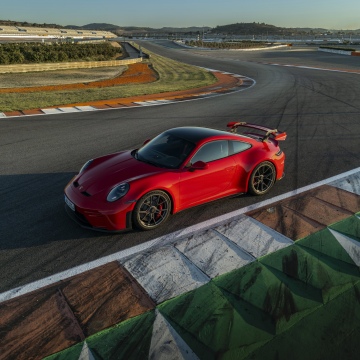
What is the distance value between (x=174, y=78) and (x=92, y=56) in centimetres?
1445

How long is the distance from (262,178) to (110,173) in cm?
296

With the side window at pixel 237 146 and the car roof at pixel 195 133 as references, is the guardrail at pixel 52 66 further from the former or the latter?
the side window at pixel 237 146

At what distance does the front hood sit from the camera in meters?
5.69

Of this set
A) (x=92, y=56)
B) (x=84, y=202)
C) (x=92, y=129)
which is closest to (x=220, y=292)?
(x=84, y=202)

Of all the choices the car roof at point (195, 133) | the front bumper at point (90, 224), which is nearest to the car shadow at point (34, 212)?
the front bumper at point (90, 224)

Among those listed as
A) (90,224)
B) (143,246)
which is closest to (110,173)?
(90,224)

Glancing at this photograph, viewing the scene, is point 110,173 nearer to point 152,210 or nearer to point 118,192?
point 118,192

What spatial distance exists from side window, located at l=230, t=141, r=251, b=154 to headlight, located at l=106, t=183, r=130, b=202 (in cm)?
217

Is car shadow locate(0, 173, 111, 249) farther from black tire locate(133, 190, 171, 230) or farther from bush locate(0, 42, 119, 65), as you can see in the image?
bush locate(0, 42, 119, 65)

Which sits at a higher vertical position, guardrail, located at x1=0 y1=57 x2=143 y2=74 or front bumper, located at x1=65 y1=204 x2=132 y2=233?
front bumper, located at x1=65 y1=204 x2=132 y2=233

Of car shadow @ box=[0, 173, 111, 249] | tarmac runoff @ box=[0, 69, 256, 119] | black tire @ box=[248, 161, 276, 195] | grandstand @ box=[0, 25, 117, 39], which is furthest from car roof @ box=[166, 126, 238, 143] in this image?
grandstand @ box=[0, 25, 117, 39]

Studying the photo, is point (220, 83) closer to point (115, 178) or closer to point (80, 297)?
point (115, 178)

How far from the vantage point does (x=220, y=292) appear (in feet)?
14.4

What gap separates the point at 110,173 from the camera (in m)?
5.96
